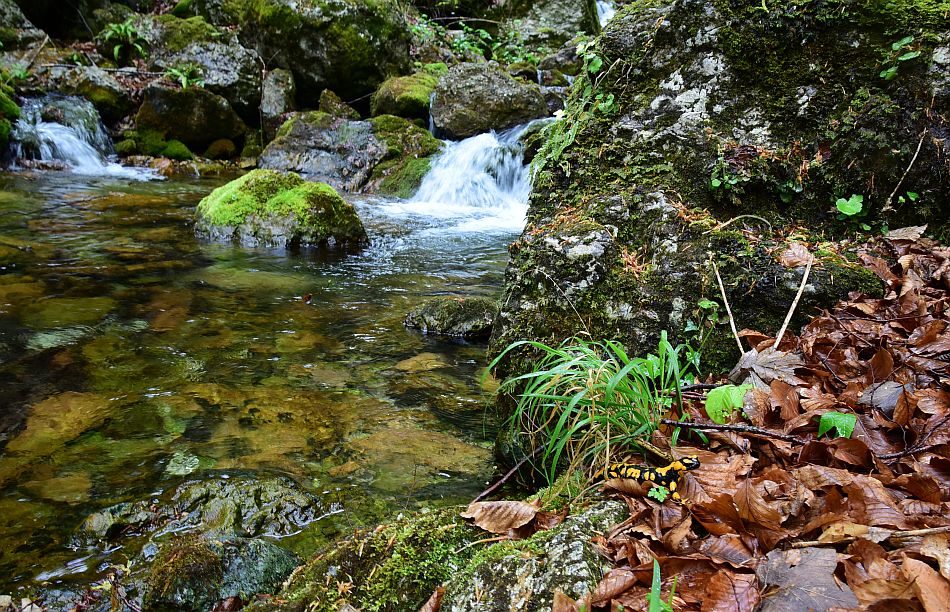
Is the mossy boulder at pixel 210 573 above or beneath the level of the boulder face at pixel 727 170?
beneath

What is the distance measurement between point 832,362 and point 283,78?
1702 centimetres

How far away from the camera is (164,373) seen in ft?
14.3

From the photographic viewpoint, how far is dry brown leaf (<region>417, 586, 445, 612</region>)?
172 centimetres

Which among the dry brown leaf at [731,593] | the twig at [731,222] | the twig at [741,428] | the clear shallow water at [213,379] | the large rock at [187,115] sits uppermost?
the large rock at [187,115]

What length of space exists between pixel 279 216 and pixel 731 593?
8.16m

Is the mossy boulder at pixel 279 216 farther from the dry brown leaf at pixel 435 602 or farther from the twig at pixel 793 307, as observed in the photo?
the dry brown leaf at pixel 435 602

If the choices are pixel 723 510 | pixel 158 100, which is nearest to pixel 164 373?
pixel 723 510

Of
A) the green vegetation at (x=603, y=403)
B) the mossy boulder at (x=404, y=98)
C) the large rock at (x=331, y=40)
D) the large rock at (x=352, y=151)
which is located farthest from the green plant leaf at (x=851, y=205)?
the large rock at (x=331, y=40)

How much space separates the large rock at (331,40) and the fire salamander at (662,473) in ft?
53.7

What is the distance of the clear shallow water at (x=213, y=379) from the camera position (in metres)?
3.07

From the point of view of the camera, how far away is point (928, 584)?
51.1 inches

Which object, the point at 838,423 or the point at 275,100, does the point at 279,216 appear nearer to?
the point at 838,423

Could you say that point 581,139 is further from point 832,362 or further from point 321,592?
point 321,592

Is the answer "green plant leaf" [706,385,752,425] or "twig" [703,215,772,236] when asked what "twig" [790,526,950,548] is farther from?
"twig" [703,215,772,236]
